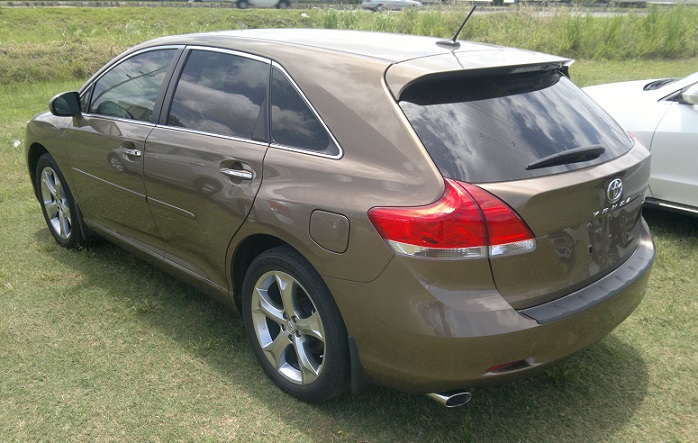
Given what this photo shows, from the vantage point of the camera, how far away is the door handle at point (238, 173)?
2941 mm

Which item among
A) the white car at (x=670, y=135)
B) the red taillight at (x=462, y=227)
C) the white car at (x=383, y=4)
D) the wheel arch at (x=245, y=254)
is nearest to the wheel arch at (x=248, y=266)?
the wheel arch at (x=245, y=254)

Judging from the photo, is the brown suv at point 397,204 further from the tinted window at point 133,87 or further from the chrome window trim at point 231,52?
the tinted window at point 133,87

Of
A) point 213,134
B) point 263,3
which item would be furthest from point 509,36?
point 263,3

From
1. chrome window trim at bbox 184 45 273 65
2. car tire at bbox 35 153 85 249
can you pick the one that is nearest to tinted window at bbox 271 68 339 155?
chrome window trim at bbox 184 45 273 65

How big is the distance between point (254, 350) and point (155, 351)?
62 cm

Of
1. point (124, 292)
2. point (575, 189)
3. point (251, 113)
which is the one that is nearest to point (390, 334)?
point (575, 189)

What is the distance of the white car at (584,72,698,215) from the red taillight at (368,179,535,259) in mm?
2993

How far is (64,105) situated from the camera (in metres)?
4.16

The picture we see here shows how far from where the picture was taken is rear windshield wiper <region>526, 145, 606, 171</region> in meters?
2.49

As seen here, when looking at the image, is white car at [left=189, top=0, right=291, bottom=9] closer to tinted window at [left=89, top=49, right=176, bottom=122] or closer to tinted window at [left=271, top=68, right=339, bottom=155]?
tinted window at [left=89, top=49, right=176, bottom=122]

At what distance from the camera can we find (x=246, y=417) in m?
2.95

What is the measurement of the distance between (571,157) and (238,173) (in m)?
1.47

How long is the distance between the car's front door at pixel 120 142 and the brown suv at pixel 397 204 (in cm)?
18

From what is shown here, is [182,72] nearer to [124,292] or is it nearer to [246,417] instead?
[124,292]
